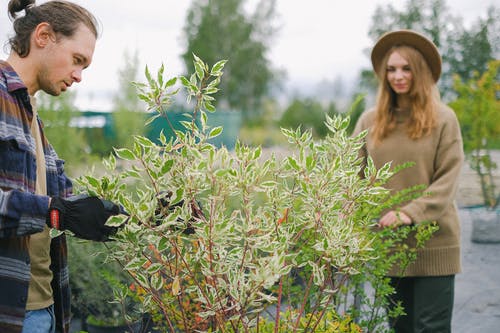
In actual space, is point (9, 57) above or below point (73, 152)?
above

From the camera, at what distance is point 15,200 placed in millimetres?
1431

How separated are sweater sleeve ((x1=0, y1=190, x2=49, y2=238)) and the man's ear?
465 mm

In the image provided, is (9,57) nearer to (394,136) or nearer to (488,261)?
(394,136)

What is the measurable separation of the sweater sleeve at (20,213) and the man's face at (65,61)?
384 mm

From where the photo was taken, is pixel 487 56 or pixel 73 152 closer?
pixel 73 152

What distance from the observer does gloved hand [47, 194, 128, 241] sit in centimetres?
149

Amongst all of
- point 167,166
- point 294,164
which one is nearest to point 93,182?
point 167,166

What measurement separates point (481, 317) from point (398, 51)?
2.20m

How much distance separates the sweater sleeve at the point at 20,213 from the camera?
4.67 feet

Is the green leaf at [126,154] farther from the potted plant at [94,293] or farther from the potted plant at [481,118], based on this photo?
the potted plant at [481,118]

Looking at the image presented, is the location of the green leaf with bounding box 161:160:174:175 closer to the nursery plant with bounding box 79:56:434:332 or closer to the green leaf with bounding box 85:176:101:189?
the nursery plant with bounding box 79:56:434:332

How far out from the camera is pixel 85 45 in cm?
171

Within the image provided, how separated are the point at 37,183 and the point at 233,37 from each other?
94.4 feet

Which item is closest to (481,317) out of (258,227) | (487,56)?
(258,227)
